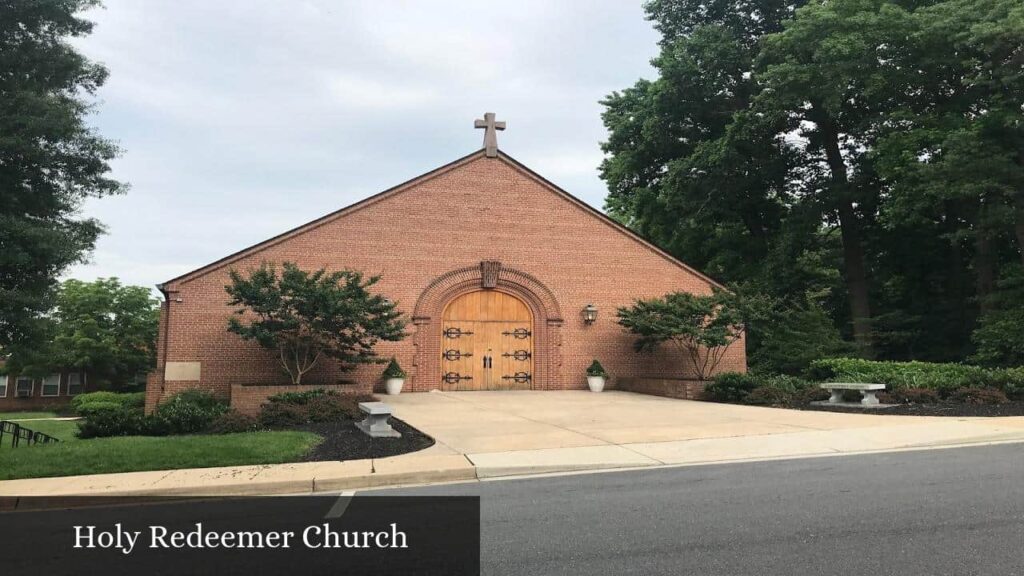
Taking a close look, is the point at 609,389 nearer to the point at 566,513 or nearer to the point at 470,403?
the point at 470,403

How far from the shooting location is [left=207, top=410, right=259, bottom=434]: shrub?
39.1 feet

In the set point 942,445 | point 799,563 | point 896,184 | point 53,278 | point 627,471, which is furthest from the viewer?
point 896,184

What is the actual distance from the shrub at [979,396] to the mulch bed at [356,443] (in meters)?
12.2

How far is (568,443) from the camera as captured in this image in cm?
1052

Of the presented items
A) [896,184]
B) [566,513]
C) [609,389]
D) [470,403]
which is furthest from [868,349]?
[566,513]

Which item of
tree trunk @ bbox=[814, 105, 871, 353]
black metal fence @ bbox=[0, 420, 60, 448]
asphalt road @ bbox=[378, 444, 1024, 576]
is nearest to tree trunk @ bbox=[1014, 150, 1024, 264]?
tree trunk @ bbox=[814, 105, 871, 353]

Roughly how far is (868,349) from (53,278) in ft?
93.0

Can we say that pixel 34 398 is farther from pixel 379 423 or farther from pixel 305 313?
pixel 379 423

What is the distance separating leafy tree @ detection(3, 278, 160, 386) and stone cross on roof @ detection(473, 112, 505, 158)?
104 feet

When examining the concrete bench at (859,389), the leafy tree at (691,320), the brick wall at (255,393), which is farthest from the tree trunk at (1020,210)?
the brick wall at (255,393)

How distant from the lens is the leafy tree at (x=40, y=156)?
14.8 m

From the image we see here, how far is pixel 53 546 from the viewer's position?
5680mm
